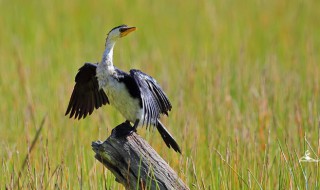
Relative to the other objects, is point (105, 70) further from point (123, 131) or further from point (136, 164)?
point (136, 164)

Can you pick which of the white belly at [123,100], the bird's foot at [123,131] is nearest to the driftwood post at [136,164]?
the bird's foot at [123,131]

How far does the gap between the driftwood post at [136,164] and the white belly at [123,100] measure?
0.40 meters

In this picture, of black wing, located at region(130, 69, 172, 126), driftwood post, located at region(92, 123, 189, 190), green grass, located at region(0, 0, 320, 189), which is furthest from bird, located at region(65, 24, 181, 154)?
green grass, located at region(0, 0, 320, 189)

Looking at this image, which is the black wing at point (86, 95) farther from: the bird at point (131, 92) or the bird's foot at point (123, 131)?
the bird's foot at point (123, 131)

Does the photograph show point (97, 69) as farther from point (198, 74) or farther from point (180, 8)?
point (180, 8)

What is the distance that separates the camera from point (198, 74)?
706 centimetres

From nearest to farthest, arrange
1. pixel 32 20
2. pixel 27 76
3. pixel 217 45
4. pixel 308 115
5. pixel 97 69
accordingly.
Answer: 1. pixel 97 69
2. pixel 308 115
3. pixel 27 76
4. pixel 217 45
5. pixel 32 20

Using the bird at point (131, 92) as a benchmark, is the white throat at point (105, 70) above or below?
above

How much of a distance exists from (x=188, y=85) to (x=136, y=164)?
Result: 3031 mm

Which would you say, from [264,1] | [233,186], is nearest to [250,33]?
[264,1]

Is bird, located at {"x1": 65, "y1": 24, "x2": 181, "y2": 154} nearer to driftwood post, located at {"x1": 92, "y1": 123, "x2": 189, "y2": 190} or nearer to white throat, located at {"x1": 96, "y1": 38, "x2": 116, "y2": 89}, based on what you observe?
white throat, located at {"x1": 96, "y1": 38, "x2": 116, "y2": 89}

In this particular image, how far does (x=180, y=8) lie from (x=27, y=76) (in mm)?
3314

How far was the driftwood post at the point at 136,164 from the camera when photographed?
3.52 meters

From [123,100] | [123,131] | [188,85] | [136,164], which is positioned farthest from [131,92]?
[188,85]
